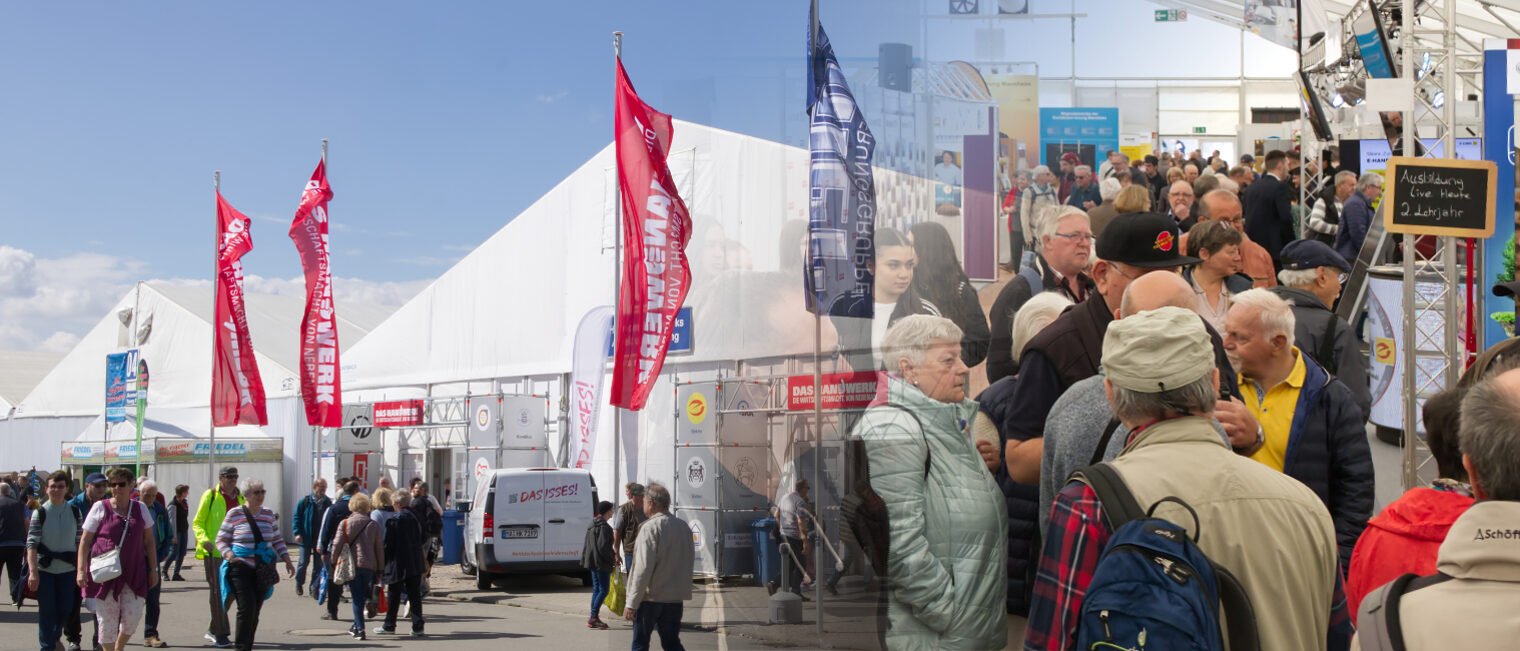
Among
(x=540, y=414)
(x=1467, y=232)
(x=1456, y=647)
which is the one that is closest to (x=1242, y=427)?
(x=1456, y=647)

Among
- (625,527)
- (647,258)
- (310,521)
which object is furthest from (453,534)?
(647,258)

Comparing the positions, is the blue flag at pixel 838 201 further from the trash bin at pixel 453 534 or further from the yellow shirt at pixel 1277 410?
the trash bin at pixel 453 534

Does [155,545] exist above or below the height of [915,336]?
below

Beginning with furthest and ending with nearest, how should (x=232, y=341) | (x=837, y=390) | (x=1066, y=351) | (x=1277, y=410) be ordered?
(x=232, y=341) < (x=837, y=390) < (x=1277, y=410) < (x=1066, y=351)

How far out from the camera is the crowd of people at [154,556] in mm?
10242

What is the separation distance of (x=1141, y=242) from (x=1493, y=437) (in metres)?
1.89

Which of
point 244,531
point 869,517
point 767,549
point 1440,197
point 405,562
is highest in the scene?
point 1440,197

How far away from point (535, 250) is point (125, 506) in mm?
12806

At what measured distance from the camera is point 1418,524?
2.90 meters

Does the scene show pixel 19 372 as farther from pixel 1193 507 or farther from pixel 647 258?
pixel 1193 507

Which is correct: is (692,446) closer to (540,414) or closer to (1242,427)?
(1242,427)

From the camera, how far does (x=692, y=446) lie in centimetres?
1018

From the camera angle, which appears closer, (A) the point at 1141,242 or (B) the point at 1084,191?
(A) the point at 1141,242

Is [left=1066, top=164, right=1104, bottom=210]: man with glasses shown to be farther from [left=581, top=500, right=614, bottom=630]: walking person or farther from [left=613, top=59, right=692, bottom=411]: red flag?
[left=581, top=500, right=614, bottom=630]: walking person
